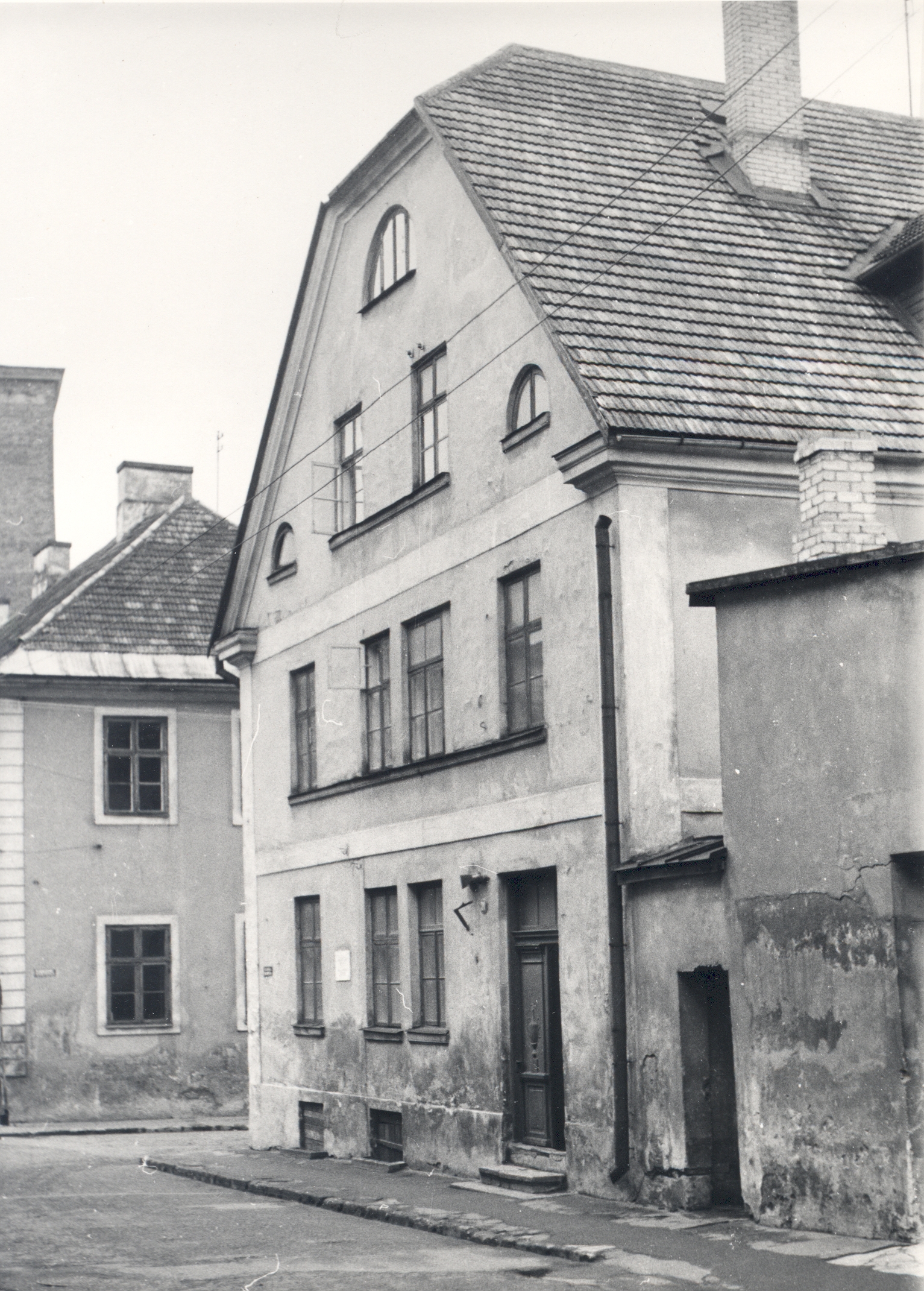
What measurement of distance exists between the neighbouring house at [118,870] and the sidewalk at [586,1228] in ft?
29.1

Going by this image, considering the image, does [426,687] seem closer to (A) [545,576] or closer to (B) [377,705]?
(B) [377,705]

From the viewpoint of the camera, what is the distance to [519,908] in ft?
55.6

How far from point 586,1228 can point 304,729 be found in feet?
32.2

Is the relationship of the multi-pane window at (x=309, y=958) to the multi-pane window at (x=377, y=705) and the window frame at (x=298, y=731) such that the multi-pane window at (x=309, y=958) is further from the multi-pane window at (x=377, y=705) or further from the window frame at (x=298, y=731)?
the multi-pane window at (x=377, y=705)

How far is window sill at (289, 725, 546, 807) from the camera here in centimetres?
1664

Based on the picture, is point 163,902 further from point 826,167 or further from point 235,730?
point 826,167

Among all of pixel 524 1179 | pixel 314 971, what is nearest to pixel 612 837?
pixel 524 1179

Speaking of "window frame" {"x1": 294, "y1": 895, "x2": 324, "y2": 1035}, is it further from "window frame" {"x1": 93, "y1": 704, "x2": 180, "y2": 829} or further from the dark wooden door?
"window frame" {"x1": 93, "y1": 704, "x2": 180, "y2": 829}

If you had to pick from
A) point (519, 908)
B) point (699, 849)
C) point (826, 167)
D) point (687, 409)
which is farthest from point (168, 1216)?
point (826, 167)

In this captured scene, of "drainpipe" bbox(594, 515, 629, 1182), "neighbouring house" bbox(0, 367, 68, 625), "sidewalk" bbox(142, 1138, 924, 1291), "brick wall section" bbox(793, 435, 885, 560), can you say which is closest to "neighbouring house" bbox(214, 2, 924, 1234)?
"drainpipe" bbox(594, 515, 629, 1182)

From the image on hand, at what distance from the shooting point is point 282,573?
2241 cm

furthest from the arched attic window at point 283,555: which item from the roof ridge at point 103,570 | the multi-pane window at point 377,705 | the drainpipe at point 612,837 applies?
the drainpipe at point 612,837

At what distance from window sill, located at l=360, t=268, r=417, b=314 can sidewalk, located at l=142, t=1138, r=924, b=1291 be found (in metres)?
9.05

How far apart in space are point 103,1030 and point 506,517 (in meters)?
14.2
